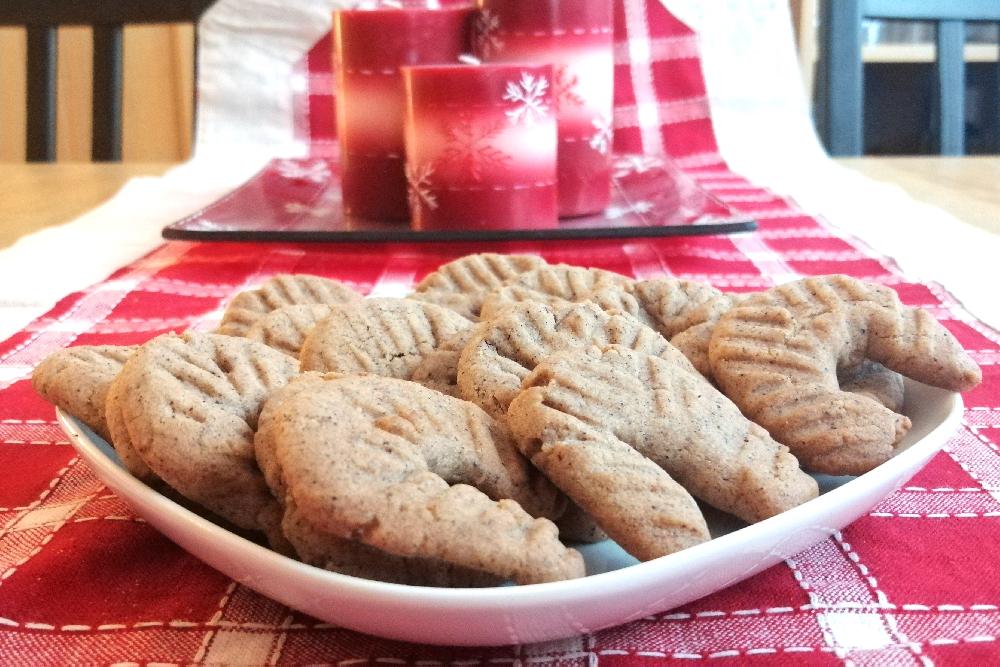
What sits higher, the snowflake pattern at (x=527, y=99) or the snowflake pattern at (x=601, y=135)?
the snowflake pattern at (x=527, y=99)

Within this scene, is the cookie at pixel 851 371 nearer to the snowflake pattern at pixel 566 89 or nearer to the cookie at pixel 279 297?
the cookie at pixel 279 297

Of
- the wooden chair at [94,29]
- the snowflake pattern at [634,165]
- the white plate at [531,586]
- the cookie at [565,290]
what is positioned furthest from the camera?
the wooden chair at [94,29]

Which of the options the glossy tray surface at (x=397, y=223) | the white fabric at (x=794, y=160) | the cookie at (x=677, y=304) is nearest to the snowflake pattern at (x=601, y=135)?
the glossy tray surface at (x=397, y=223)

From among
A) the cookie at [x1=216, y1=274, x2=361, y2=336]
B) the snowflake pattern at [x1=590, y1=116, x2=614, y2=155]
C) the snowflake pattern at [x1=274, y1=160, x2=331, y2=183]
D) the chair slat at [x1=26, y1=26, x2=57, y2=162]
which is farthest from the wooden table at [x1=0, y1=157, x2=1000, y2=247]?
the cookie at [x1=216, y1=274, x2=361, y2=336]

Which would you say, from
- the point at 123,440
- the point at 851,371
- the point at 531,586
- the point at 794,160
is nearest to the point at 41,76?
the point at 794,160

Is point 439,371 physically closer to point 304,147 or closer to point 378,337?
point 378,337

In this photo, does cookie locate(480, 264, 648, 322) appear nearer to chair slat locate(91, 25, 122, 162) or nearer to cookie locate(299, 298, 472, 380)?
cookie locate(299, 298, 472, 380)
